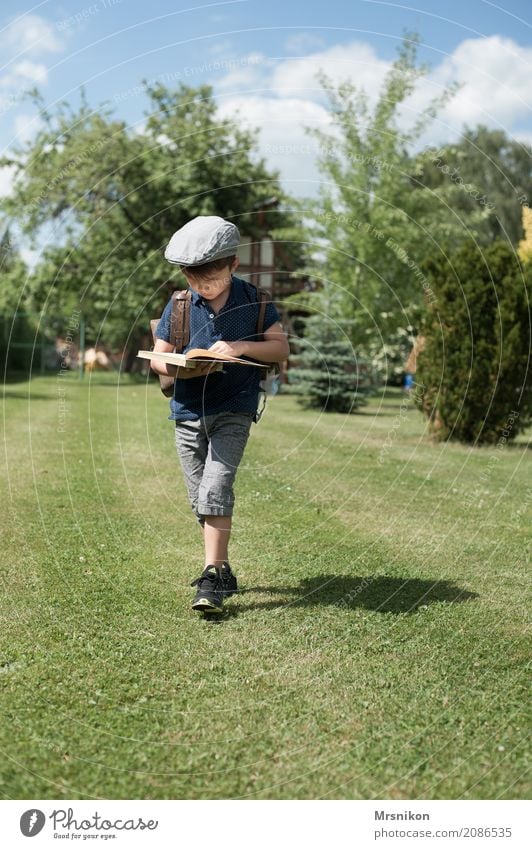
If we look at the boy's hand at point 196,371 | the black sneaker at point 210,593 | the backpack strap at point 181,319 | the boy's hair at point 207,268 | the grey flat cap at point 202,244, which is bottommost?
the black sneaker at point 210,593

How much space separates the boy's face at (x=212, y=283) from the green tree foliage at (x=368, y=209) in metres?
15.8

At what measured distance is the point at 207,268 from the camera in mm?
5402

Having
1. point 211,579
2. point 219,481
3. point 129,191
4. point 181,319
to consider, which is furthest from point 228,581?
point 129,191

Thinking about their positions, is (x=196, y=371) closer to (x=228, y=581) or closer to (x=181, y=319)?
(x=181, y=319)

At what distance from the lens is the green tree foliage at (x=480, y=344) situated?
1411 centimetres

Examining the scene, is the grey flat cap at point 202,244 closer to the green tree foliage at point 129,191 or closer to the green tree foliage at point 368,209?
the green tree foliage at point 368,209

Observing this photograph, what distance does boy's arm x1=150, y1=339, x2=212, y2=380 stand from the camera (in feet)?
17.1

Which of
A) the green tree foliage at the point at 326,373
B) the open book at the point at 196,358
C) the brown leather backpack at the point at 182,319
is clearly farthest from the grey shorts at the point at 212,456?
the green tree foliage at the point at 326,373

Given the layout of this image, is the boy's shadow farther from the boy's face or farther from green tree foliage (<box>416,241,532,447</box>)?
green tree foliage (<box>416,241,532,447</box>)

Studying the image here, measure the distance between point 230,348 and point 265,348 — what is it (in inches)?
9.4

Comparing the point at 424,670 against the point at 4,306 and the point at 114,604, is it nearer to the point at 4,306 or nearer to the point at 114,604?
the point at 114,604

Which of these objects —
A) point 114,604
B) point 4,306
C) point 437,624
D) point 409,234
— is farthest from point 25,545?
Answer: point 4,306

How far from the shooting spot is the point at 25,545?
6852mm

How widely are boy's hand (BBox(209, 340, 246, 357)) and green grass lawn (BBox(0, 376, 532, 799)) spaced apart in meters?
1.44
